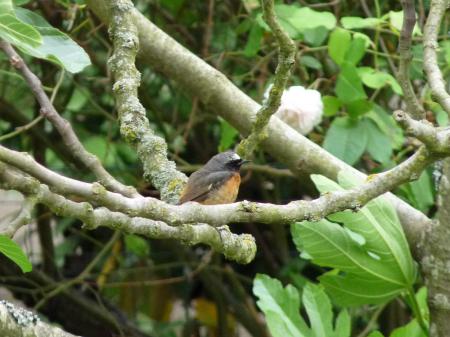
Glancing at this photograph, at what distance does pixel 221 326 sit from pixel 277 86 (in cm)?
272

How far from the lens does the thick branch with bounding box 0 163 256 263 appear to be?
1.46m

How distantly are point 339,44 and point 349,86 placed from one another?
5.9 inches

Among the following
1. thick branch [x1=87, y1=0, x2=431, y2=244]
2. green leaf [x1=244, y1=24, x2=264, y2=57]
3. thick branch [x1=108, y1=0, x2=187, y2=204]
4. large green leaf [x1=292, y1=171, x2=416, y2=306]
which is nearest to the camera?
thick branch [x1=108, y1=0, x2=187, y2=204]

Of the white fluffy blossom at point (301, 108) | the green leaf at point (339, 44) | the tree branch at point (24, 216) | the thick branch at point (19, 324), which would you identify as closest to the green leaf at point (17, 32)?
the tree branch at point (24, 216)

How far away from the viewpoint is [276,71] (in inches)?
79.5

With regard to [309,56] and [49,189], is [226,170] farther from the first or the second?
[49,189]

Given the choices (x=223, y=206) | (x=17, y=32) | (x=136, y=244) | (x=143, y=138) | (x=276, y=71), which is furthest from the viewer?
(x=136, y=244)

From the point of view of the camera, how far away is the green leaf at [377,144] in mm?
3100

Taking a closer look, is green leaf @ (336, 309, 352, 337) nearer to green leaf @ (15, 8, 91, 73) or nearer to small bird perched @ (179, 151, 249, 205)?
small bird perched @ (179, 151, 249, 205)

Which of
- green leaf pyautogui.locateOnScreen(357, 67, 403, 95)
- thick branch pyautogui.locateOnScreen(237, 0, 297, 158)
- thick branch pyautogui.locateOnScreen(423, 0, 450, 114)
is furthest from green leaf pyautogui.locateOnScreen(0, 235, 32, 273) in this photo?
green leaf pyautogui.locateOnScreen(357, 67, 403, 95)

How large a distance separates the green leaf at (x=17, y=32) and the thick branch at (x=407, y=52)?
93 cm

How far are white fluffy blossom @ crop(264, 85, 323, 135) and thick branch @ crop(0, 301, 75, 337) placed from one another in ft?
4.27

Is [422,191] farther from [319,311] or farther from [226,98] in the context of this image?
[226,98]

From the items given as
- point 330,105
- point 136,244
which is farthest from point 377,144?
point 136,244
